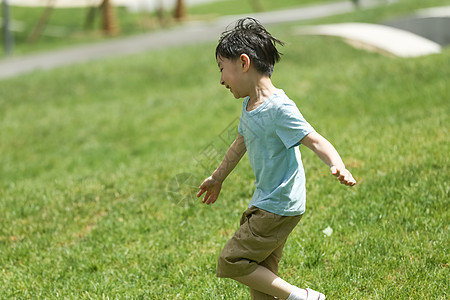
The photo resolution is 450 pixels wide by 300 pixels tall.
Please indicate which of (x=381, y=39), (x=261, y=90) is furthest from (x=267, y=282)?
(x=381, y=39)

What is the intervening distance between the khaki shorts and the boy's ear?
795 millimetres

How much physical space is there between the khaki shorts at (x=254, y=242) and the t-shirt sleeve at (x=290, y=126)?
1.47 feet

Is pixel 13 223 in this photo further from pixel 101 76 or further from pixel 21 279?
pixel 101 76

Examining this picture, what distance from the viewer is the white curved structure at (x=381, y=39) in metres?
14.4

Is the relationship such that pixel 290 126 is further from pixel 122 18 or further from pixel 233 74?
pixel 122 18

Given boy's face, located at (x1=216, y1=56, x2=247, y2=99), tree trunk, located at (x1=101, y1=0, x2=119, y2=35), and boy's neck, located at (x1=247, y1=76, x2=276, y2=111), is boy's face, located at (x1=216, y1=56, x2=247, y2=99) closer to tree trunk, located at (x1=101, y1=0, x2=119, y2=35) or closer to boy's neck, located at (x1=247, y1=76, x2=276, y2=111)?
boy's neck, located at (x1=247, y1=76, x2=276, y2=111)

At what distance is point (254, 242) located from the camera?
11.0 ft

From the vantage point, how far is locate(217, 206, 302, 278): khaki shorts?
11.0 ft

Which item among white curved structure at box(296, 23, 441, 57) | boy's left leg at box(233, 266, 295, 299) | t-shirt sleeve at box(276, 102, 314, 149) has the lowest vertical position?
white curved structure at box(296, 23, 441, 57)

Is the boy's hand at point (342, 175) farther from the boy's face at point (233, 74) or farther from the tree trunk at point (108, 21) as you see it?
the tree trunk at point (108, 21)

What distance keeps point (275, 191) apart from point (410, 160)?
3051 millimetres

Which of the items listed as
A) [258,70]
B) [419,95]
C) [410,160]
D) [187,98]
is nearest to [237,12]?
[187,98]

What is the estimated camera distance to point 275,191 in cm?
332

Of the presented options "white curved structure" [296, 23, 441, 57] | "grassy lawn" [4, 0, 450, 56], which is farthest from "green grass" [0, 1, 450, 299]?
"grassy lawn" [4, 0, 450, 56]
